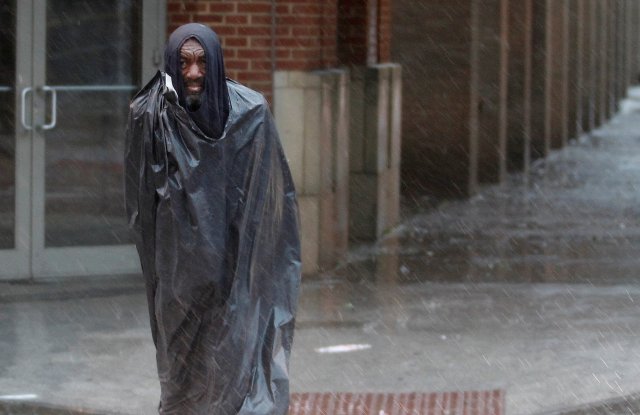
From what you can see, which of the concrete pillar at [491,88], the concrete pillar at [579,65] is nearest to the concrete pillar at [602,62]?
the concrete pillar at [579,65]

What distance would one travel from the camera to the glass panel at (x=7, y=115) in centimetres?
939

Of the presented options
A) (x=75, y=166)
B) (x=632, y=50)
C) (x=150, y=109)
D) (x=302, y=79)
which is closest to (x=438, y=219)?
(x=302, y=79)

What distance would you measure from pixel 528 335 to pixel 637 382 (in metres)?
1.22

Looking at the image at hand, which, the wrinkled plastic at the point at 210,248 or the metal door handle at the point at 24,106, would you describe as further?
the metal door handle at the point at 24,106

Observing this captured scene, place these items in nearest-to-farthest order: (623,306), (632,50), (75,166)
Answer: (623,306) < (75,166) < (632,50)

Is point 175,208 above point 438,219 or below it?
above

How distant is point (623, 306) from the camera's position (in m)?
9.04

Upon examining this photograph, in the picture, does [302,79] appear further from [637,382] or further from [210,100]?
[210,100]

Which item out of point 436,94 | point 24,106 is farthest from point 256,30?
point 436,94

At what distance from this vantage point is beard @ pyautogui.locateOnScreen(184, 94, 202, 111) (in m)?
4.95

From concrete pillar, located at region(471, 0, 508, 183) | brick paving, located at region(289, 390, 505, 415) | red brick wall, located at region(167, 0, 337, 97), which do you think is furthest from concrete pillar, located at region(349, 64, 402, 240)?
brick paving, located at region(289, 390, 505, 415)

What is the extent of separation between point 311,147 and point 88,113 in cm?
154

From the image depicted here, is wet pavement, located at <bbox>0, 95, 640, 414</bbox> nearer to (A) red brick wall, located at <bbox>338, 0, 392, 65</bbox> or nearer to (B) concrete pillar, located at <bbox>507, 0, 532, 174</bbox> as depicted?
(A) red brick wall, located at <bbox>338, 0, 392, 65</bbox>

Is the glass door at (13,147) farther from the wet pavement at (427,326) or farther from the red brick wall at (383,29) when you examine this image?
the red brick wall at (383,29)
